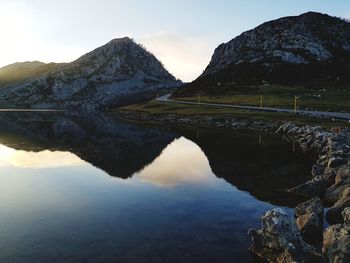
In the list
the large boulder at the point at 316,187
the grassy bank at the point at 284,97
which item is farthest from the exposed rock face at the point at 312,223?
the grassy bank at the point at 284,97

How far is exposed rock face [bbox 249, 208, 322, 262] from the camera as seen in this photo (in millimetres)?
21453

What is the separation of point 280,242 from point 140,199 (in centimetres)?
1748

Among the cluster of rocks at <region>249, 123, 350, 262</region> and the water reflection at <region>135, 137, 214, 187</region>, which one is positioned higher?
the cluster of rocks at <region>249, 123, 350, 262</region>

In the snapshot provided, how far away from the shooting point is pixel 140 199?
37500 millimetres

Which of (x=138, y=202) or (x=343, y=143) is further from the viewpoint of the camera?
(x=343, y=143)

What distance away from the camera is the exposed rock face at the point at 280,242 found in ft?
70.4

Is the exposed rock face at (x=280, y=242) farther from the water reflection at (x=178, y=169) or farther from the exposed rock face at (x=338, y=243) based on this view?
the water reflection at (x=178, y=169)

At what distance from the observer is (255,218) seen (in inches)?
1243

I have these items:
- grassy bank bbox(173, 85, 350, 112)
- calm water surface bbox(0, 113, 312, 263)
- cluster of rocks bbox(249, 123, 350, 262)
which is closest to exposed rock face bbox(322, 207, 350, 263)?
cluster of rocks bbox(249, 123, 350, 262)

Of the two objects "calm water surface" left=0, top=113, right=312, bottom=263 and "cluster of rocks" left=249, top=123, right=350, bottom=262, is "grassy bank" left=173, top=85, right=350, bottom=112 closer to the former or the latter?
"calm water surface" left=0, top=113, right=312, bottom=263

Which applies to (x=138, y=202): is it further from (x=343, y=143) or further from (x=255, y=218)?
(x=343, y=143)

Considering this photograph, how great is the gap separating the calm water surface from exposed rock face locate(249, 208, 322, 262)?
119 cm

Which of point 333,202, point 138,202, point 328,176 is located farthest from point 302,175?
point 138,202

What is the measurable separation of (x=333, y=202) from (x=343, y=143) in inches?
908
